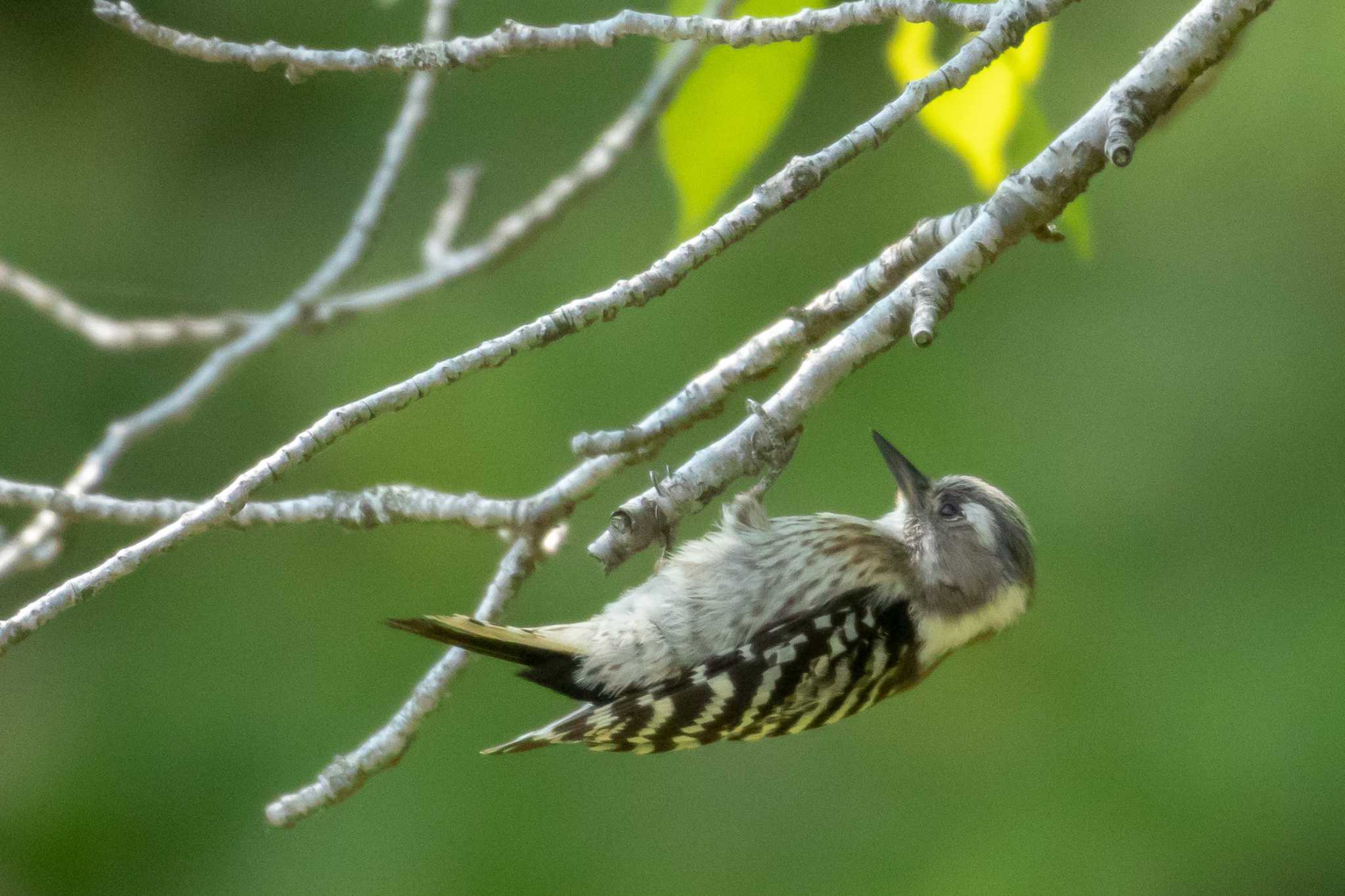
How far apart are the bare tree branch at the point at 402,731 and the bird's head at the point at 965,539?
99 cm

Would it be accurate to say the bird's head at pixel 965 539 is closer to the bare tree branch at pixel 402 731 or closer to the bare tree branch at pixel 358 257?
the bare tree branch at pixel 358 257

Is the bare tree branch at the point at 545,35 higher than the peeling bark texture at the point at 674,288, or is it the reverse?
the bare tree branch at the point at 545,35

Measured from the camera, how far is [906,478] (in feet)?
9.41

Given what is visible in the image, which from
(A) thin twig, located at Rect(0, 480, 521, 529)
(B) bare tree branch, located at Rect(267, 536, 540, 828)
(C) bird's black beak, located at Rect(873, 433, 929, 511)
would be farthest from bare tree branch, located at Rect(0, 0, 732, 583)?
(C) bird's black beak, located at Rect(873, 433, 929, 511)

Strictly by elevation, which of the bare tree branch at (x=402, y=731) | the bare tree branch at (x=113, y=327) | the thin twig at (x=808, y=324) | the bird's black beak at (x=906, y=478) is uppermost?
the bare tree branch at (x=113, y=327)

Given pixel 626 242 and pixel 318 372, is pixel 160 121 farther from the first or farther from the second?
pixel 626 242

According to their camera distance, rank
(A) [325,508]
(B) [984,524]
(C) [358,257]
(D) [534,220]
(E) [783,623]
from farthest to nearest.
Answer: (D) [534,220] < (C) [358,257] < (B) [984,524] < (E) [783,623] < (A) [325,508]

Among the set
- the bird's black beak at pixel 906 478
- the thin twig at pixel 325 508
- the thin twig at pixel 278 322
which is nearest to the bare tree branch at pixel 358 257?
the thin twig at pixel 278 322

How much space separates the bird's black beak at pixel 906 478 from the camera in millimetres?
2846

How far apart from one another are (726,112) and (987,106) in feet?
1.15

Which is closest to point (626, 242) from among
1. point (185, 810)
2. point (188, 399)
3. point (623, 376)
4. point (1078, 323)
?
point (623, 376)

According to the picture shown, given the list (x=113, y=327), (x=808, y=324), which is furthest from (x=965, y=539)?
(x=113, y=327)

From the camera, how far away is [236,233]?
21.3ft

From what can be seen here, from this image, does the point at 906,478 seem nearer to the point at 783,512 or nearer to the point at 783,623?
the point at 783,623
